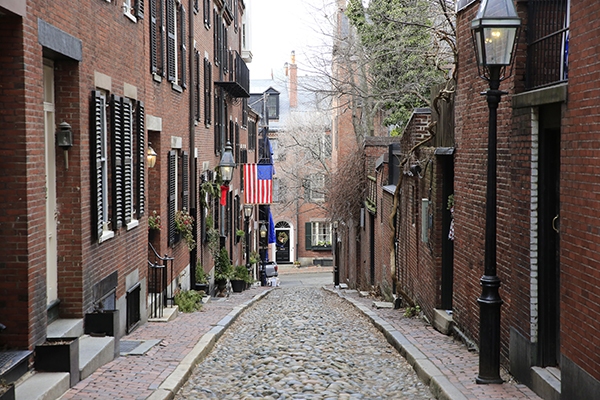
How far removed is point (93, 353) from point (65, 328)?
44 centimetres

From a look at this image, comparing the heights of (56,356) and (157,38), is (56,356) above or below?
below

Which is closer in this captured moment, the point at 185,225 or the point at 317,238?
the point at 185,225

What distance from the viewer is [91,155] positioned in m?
8.20

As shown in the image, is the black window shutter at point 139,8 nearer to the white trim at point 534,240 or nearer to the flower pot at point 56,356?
the flower pot at point 56,356

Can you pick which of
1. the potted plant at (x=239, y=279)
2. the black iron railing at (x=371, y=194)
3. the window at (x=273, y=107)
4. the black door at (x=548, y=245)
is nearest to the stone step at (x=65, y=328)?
the black door at (x=548, y=245)

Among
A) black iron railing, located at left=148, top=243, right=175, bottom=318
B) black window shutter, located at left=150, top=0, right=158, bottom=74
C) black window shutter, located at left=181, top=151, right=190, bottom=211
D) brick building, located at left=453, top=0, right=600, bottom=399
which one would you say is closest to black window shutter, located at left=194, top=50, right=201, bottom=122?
black window shutter, located at left=181, top=151, right=190, bottom=211

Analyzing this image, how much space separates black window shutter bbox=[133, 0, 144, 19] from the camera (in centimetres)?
1049

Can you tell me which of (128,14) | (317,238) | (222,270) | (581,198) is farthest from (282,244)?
(581,198)

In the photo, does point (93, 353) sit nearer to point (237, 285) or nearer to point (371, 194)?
point (371, 194)

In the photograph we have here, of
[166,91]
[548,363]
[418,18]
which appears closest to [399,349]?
[548,363]

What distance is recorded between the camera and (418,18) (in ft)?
64.6

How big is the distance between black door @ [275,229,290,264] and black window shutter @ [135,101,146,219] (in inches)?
1486

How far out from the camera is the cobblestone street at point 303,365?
7.13 m

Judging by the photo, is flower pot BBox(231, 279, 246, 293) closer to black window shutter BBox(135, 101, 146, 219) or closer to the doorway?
black window shutter BBox(135, 101, 146, 219)
